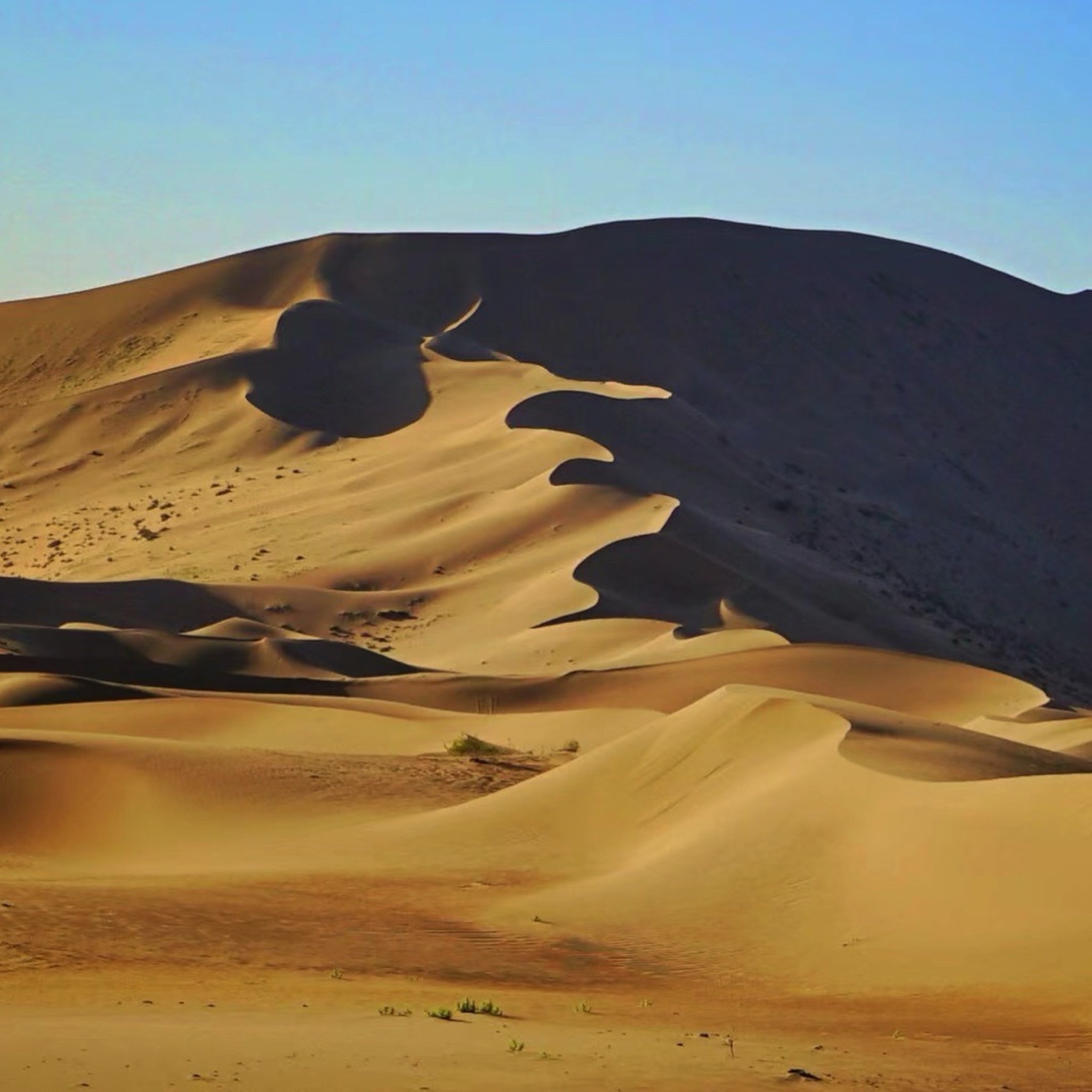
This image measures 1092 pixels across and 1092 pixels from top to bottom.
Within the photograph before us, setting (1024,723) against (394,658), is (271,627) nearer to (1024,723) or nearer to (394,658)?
(394,658)

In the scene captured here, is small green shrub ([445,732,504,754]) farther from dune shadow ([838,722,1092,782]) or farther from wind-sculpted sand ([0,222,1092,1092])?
dune shadow ([838,722,1092,782])

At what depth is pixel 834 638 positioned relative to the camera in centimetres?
3894

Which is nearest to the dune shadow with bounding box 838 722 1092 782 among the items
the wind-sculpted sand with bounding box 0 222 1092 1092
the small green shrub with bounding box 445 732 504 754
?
the wind-sculpted sand with bounding box 0 222 1092 1092

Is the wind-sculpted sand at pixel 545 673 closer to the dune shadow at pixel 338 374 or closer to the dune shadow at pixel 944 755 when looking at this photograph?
the dune shadow at pixel 944 755

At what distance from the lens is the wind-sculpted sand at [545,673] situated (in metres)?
10.7

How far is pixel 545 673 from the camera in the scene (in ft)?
110

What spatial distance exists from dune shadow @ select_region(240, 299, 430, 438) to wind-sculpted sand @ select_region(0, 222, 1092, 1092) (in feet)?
0.68

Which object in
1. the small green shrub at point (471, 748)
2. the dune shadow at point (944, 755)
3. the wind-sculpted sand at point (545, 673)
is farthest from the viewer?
the small green shrub at point (471, 748)

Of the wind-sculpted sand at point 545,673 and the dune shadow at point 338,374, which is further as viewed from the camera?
the dune shadow at point 338,374

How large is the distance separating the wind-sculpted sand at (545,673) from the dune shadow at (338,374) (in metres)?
0.21

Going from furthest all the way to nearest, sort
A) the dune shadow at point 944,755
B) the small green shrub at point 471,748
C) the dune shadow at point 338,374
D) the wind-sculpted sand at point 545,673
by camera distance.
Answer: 1. the dune shadow at point 338,374
2. the small green shrub at point 471,748
3. the dune shadow at point 944,755
4. the wind-sculpted sand at point 545,673

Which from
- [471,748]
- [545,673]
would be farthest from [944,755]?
[545,673]

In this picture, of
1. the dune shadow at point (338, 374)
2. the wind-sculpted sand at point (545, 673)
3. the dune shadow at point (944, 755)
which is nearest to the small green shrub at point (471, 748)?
the wind-sculpted sand at point (545, 673)

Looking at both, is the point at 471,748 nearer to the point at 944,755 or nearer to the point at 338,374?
the point at 944,755
